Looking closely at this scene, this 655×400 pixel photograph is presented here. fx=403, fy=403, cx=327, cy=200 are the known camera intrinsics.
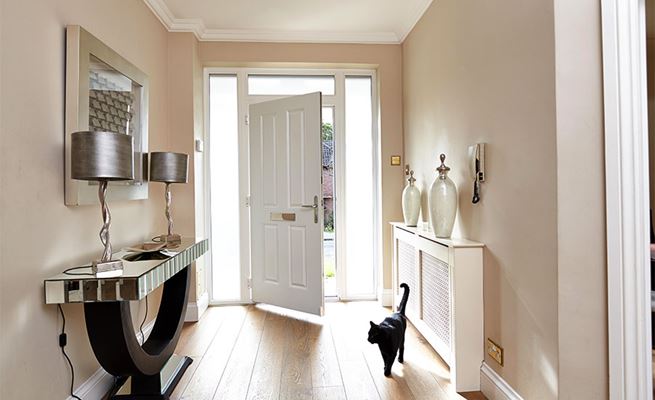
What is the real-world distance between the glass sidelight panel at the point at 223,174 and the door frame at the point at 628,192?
310 centimetres

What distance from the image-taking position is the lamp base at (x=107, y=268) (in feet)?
5.56

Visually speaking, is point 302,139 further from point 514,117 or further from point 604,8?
point 604,8

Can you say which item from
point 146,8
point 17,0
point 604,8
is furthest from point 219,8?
point 604,8

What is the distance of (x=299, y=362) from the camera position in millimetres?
2570

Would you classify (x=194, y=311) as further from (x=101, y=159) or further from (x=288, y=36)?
(x=288, y=36)

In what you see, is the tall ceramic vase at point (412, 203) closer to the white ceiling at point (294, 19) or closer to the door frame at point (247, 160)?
the door frame at point (247, 160)

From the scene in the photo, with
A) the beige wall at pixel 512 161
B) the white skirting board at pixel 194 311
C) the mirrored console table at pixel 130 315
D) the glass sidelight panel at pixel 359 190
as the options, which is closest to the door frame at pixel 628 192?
the beige wall at pixel 512 161

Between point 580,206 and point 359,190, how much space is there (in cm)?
254

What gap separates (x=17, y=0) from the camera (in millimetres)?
1577


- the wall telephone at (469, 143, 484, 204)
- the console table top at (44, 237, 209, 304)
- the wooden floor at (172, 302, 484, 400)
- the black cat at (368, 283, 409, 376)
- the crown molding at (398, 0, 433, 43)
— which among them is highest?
the crown molding at (398, 0, 433, 43)

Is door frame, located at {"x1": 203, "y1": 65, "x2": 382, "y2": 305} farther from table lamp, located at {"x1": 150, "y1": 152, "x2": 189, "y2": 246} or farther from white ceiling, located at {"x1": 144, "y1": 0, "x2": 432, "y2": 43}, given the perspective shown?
table lamp, located at {"x1": 150, "y1": 152, "x2": 189, "y2": 246}

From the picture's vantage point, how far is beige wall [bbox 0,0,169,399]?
152 cm

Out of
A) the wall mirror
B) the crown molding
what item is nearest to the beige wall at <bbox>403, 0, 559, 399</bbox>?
the crown molding

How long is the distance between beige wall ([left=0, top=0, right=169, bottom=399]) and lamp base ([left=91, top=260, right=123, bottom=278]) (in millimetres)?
235
